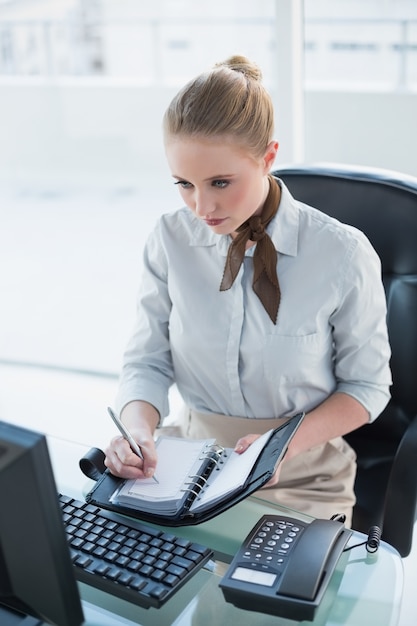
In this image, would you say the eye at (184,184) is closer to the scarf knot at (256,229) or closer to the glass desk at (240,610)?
the scarf knot at (256,229)

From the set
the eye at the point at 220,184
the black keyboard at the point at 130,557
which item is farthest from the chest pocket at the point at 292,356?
the black keyboard at the point at 130,557

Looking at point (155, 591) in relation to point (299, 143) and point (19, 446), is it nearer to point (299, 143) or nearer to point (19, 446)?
point (19, 446)

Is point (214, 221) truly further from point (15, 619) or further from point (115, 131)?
point (115, 131)

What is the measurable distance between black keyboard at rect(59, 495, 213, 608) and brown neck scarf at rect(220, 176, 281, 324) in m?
0.53

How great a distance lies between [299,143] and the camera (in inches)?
106

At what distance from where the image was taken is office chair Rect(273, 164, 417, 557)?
1708mm

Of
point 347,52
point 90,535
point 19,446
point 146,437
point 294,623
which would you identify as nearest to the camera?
point 19,446

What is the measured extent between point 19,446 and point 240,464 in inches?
23.6

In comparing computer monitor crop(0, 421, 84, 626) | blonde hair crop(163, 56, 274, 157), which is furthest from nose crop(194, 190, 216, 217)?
computer monitor crop(0, 421, 84, 626)

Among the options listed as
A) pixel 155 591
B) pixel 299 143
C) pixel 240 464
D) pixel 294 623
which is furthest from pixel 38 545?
pixel 299 143

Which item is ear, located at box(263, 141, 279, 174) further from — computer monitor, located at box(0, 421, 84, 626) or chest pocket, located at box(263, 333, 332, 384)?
computer monitor, located at box(0, 421, 84, 626)

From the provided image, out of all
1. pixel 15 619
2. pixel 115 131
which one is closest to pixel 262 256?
pixel 15 619

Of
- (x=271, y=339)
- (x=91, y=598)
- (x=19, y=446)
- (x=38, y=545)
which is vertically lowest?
(x=91, y=598)

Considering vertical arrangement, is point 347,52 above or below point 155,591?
above
